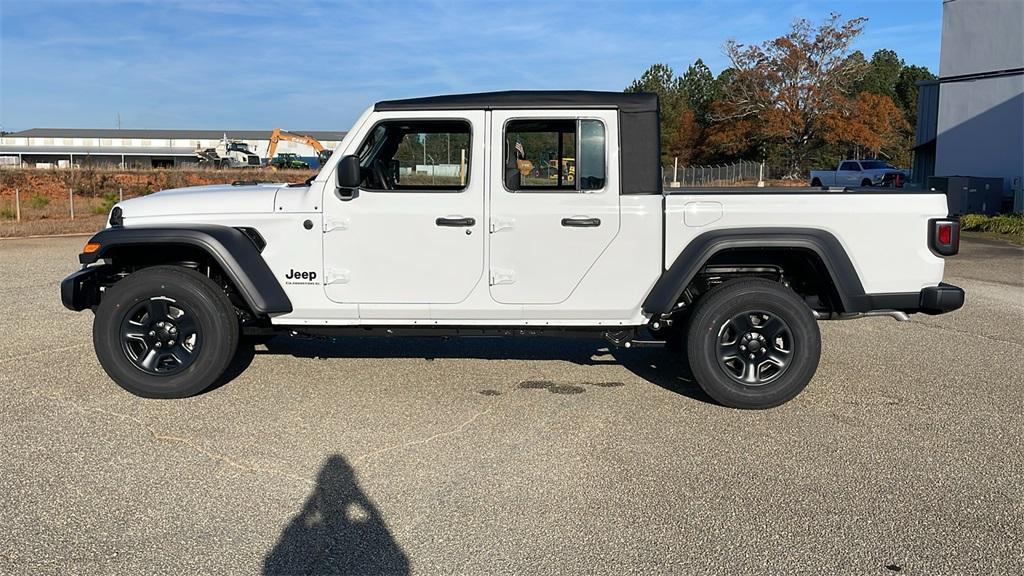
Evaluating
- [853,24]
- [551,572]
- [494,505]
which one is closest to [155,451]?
[494,505]

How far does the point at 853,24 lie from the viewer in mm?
47938

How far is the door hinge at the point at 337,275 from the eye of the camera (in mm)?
5305

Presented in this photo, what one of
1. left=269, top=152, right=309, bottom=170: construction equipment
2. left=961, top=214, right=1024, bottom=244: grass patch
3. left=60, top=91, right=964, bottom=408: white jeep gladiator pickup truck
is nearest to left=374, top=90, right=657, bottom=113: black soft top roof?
left=60, top=91, right=964, bottom=408: white jeep gladiator pickup truck

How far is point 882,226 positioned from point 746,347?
3.81 feet

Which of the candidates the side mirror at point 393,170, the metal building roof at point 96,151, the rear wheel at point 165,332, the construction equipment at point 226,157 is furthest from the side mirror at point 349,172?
the metal building roof at point 96,151

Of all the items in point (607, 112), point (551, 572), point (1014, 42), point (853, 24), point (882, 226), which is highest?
point (853, 24)

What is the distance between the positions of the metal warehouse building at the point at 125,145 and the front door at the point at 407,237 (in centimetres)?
8042

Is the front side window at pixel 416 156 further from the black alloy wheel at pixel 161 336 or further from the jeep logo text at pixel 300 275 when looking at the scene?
the black alloy wheel at pixel 161 336

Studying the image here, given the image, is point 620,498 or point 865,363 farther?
point 865,363

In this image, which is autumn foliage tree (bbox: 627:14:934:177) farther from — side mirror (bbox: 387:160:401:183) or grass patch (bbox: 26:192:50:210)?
side mirror (bbox: 387:160:401:183)

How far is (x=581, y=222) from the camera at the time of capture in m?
5.19

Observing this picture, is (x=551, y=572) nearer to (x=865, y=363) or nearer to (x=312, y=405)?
(x=312, y=405)

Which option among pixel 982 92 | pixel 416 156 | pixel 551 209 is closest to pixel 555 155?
pixel 551 209

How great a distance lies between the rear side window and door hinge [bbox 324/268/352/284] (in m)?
1.20
